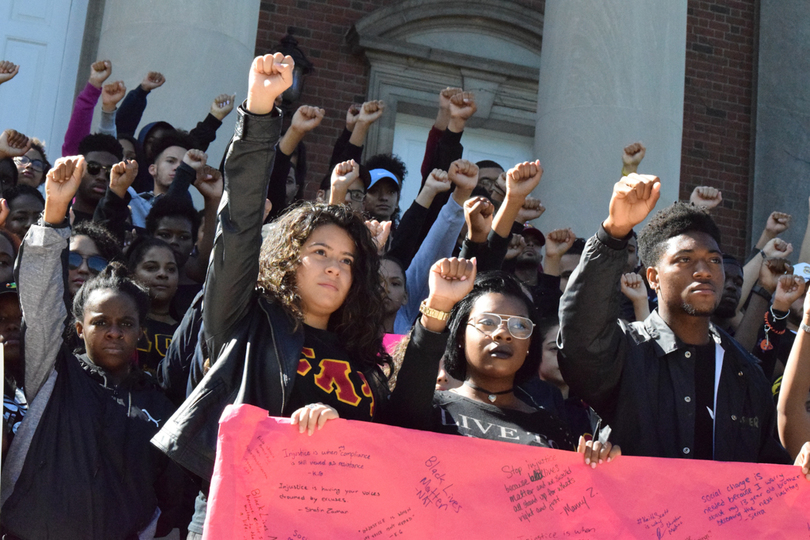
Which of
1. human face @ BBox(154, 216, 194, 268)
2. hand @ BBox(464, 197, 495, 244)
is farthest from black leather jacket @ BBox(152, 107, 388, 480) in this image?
human face @ BBox(154, 216, 194, 268)

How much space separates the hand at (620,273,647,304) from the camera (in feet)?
16.2

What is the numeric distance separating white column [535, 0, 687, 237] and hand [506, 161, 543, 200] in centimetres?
222

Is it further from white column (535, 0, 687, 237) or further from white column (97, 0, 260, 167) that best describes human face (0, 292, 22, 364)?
white column (535, 0, 687, 237)

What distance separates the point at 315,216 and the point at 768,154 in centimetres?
834

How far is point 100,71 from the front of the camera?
6246 mm

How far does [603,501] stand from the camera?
3131 mm

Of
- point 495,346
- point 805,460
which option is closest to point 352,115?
point 495,346

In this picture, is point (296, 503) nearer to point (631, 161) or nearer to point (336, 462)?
point (336, 462)

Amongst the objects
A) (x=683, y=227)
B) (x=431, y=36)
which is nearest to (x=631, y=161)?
(x=683, y=227)

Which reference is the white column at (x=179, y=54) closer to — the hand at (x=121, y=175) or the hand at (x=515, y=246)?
the hand at (x=121, y=175)

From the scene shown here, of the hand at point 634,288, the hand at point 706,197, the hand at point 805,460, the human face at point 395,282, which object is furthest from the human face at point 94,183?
the hand at point 805,460

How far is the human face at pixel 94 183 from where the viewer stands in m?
5.81

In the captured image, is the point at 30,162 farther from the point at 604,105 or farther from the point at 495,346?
the point at 495,346

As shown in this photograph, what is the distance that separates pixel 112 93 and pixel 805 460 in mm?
4476
